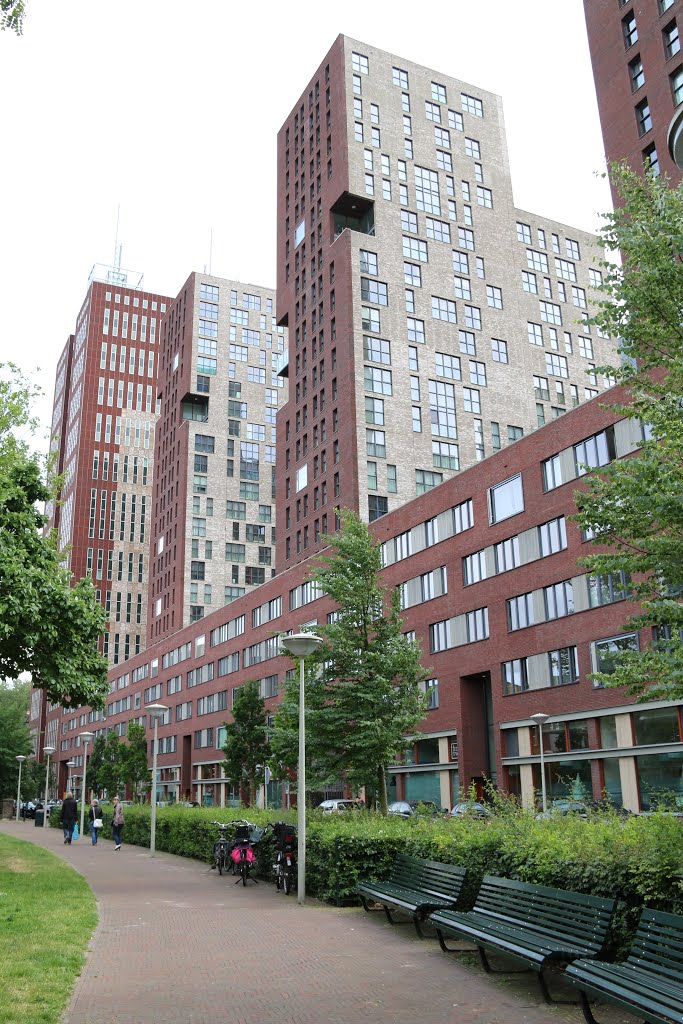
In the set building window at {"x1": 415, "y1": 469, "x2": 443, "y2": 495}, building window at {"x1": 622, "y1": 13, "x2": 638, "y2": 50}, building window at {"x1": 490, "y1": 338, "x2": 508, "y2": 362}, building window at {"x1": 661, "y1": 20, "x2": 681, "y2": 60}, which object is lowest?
building window at {"x1": 415, "y1": 469, "x2": 443, "y2": 495}

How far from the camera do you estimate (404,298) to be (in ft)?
220

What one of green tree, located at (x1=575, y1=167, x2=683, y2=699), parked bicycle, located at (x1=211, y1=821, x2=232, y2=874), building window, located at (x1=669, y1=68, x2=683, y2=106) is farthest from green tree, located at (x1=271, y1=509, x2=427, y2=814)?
building window, located at (x1=669, y1=68, x2=683, y2=106)

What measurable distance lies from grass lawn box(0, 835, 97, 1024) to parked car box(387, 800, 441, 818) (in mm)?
6416

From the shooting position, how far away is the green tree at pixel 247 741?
157ft

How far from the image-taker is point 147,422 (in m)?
138

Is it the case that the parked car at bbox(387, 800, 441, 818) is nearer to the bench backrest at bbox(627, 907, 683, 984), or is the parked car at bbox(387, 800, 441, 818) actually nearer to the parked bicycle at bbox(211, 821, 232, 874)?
the parked bicycle at bbox(211, 821, 232, 874)

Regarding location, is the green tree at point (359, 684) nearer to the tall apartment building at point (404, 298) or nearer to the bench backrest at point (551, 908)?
the bench backrest at point (551, 908)

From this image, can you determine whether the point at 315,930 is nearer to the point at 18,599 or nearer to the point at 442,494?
the point at 18,599

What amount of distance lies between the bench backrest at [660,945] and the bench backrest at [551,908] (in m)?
0.62

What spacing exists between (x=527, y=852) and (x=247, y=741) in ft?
129

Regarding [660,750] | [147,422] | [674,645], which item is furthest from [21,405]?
[147,422]

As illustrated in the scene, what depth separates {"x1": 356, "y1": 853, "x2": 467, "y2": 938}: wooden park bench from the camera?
11023 mm

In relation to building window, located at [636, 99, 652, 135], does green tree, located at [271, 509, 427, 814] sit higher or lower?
lower

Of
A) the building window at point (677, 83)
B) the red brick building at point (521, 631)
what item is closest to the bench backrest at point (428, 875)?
the red brick building at point (521, 631)
